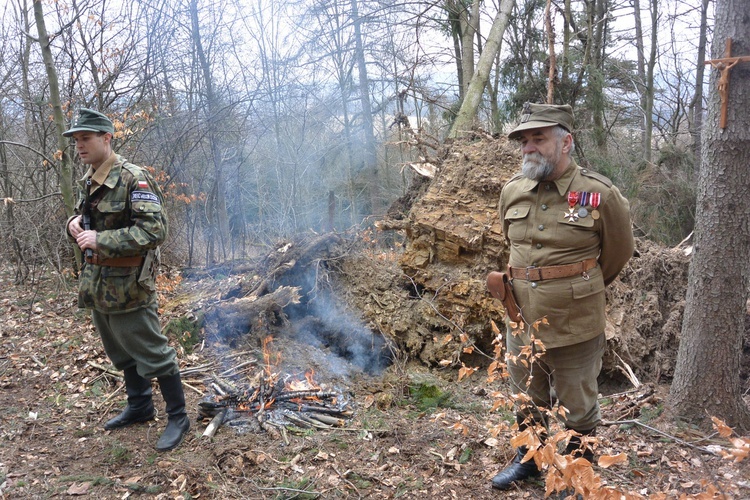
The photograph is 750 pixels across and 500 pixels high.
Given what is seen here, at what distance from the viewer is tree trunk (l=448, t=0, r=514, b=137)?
805 centimetres

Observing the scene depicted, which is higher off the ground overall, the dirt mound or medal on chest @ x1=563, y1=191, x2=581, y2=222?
medal on chest @ x1=563, y1=191, x2=581, y2=222

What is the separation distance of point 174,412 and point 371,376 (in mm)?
2156

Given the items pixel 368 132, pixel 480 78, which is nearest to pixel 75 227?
pixel 480 78

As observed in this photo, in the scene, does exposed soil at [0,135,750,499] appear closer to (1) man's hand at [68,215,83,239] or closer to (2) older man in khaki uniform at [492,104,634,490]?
(2) older man in khaki uniform at [492,104,634,490]

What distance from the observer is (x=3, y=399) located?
421 cm

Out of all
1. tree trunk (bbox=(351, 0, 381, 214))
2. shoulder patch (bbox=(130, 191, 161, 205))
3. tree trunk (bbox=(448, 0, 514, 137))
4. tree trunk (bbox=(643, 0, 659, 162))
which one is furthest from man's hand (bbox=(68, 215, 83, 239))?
tree trunk (bbox=(351, 0, 381, 214))

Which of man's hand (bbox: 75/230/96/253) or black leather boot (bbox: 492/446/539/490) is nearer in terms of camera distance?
black leather boot (bbox: 492/446/539/490)

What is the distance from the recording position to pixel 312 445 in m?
3.55

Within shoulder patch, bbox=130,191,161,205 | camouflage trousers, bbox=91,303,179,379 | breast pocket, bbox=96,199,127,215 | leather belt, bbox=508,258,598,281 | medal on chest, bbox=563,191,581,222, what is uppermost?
shoulder patch, bbox=130,191,161,205

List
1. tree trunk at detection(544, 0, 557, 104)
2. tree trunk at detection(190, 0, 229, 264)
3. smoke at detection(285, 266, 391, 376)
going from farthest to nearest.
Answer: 1. tree trunk at detection(190, 0, 229, 264)
2. tree trunk at detection(544, 0, 557, 104)
3. smoke at detection(285, 266, 391, 376)

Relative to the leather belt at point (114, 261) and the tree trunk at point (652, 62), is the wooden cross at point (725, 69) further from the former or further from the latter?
the tree trunk at point (652, 62)

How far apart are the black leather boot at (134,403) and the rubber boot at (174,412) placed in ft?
1.00

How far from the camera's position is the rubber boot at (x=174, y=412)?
3545 millimetres

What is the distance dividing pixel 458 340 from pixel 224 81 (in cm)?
873
